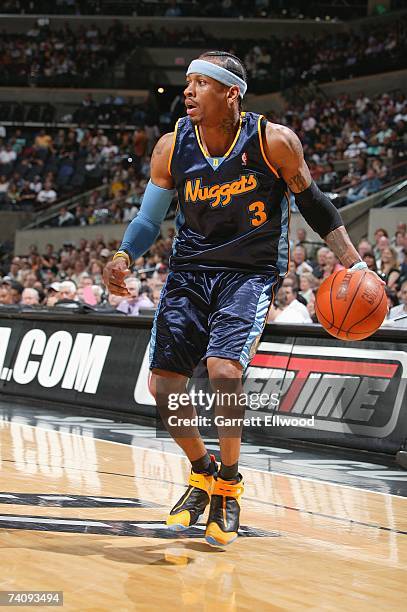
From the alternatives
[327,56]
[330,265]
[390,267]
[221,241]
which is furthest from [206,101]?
[327,56]

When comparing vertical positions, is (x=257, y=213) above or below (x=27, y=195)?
above

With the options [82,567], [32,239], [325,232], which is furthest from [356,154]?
[82,567]

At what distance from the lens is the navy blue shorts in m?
4.59

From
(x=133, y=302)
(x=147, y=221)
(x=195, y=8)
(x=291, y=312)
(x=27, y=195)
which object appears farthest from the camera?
(x=195, y=8)

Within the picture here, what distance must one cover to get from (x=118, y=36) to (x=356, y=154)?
15.9 metres

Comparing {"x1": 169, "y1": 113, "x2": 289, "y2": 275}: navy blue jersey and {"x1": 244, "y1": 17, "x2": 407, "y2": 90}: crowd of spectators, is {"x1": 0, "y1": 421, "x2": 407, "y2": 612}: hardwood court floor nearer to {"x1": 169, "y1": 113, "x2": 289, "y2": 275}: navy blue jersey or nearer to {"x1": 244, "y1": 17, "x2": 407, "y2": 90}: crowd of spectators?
{"x1": 169, "y1": 113, "x2": 289, "y2": 275}: navy blue jersey

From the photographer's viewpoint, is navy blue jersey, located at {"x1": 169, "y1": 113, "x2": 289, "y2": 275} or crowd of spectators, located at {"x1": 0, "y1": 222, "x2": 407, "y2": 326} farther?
A: crowd of spectators, located at {"x1": 0, "y1": 222, "x2": 407, "y2": 326}

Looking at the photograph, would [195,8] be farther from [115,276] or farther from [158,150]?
[115,276]

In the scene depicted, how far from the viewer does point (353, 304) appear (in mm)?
4699

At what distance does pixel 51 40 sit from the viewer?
1340 inches

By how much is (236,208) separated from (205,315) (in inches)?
20.9

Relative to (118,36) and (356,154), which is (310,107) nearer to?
(356,154)

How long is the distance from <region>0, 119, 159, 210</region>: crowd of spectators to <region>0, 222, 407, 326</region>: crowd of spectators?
23.7 ft

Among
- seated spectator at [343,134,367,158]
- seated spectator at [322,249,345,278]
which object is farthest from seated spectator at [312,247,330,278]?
seated spectator at [343,134,367,158]
